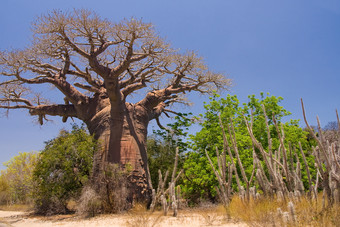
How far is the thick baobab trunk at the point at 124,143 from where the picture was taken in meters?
9.82

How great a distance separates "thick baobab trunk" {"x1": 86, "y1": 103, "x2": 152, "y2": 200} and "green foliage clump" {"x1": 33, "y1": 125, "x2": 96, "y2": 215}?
1.56 feet

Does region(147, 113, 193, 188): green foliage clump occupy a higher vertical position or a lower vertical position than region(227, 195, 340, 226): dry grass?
higher

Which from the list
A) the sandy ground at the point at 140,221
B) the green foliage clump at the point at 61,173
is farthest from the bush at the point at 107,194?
the green foliage clump at the point at 61,173

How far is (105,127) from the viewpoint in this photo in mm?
10430

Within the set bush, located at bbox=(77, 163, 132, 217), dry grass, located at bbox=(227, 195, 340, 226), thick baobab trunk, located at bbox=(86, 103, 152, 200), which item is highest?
thick baobab trunk, located at bbox=(86, 103, 152, 200)

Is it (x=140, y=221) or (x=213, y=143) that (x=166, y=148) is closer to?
(x=213, y=143)

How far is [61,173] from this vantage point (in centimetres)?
899

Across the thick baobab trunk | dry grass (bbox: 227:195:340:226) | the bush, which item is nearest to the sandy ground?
dry grass (bbox: 227:195:340:226)

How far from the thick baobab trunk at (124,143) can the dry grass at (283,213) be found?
4.81 m

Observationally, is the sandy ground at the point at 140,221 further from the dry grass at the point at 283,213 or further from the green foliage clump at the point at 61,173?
the green foliage clump at the point at 61,173

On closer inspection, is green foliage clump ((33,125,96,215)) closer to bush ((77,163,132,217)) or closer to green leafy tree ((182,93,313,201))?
bush ((77,163,132,217))

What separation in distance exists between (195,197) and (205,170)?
214cm

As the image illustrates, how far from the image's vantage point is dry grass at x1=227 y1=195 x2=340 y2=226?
3918 millimetres

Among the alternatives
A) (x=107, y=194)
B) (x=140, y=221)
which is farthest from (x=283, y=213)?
(x=107, y=194)
